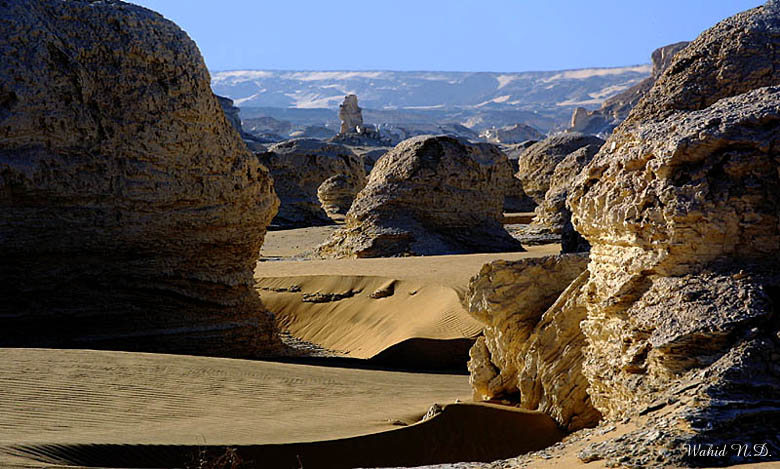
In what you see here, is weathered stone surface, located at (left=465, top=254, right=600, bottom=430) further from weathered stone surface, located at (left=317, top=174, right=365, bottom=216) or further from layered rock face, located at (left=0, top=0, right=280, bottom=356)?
weathered stone surface, located at (left=317, top=174, right=365, bottom=216)

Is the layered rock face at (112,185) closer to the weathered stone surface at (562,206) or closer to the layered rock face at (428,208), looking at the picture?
the weathered stone surface at (562,206)

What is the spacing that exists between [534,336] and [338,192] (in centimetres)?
2301

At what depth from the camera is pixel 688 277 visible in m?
5.05

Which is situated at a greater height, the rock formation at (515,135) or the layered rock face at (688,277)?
the layered rock face at (688,277)

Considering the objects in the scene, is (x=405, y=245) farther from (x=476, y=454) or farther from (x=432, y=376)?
(x=476, y=454)

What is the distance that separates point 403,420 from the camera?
6.49m

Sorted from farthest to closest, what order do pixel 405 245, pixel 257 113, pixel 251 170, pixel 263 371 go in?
pixel 257 113 → pixel 405 245 → pixel 251 170 → pixel 263 371

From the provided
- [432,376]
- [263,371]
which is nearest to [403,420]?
[263,371]

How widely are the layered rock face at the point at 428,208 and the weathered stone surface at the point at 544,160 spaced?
13.1 m

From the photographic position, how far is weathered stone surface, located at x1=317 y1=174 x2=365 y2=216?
96.4 ft

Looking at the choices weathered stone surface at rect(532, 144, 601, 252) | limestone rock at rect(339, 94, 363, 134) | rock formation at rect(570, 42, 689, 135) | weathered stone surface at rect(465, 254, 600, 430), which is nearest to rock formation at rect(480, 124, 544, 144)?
rock formation at rect(570, 42, 689, 135)

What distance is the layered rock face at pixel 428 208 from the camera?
18.0m

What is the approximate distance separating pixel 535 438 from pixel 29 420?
3550 millimetres

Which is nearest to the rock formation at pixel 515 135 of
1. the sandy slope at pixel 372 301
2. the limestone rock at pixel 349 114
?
the limestone rock at pixel 349 114
